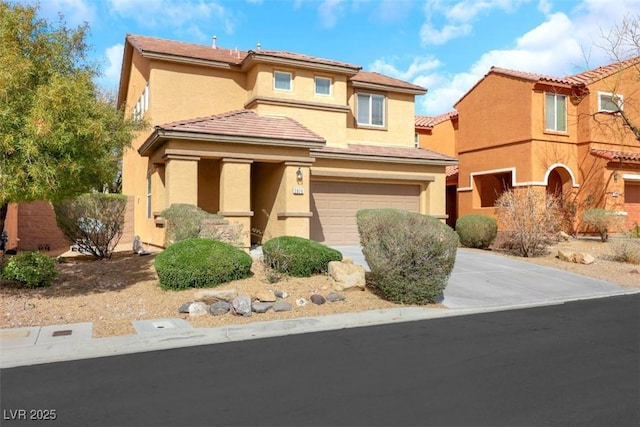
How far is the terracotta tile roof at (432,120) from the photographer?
88.8 ft

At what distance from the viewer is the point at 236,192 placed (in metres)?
15.2

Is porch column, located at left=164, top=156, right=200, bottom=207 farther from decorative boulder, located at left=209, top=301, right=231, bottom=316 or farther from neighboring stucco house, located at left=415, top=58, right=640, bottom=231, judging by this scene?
neighboring stucco house, located at left=415, top=58, right=640, bottom=231

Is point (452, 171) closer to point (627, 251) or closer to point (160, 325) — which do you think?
point (627, 251)

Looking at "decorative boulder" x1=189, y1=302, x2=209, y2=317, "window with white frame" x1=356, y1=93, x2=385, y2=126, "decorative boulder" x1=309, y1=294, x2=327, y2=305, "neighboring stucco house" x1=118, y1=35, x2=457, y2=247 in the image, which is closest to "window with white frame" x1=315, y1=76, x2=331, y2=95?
"neighboring stucco house" x1=118, y1=35, x2=457, y2=247

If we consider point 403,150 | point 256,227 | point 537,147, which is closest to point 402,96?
point 403,150

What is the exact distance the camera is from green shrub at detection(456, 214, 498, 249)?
18.3 metres

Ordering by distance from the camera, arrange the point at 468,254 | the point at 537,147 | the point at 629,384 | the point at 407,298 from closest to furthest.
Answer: the point at 629,384
the point at 407,298
the point at 468,254
the point at 537,147

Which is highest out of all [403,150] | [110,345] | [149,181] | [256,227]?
[403,150]

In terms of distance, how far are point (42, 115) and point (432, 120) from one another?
2277cm

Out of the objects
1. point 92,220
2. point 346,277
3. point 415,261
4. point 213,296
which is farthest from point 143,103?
point 415,261

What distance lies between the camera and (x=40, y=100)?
8.40 meters

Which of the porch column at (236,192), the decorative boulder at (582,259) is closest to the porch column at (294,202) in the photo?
the porch column at (236,192)

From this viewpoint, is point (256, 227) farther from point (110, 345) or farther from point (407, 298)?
point (110, 345)

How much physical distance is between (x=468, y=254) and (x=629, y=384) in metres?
11.6
